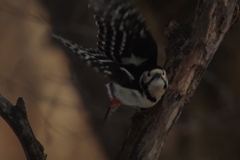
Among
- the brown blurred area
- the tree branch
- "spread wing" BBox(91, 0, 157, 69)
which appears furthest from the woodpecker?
the brown blurred area

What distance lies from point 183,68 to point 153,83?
193 millimetres

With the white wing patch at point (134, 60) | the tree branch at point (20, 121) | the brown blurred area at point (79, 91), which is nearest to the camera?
the tree branch at point (20, 121)

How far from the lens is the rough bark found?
1.07 meters

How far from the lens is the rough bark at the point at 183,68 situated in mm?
1074

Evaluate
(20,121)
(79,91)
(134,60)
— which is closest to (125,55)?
(134,60)

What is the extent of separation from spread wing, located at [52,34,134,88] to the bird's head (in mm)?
39

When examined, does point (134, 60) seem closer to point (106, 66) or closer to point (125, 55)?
point (125, 55)

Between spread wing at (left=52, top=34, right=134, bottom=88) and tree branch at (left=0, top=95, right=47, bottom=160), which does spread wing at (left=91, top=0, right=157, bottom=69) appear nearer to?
spread wing at (left=52, top=34, right=134, bottom=88)

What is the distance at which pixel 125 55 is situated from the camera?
3.42 ft

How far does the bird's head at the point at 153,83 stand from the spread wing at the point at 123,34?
0.08 m

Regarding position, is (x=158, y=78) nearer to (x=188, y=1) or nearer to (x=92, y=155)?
(x=188, y=1)

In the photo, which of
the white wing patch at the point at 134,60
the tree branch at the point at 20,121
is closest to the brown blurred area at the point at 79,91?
the white wing patch at the point at 134,60

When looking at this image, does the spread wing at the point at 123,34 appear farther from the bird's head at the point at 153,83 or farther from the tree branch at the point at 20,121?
the tree branch at the point at 20,121

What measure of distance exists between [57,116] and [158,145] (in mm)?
1144
